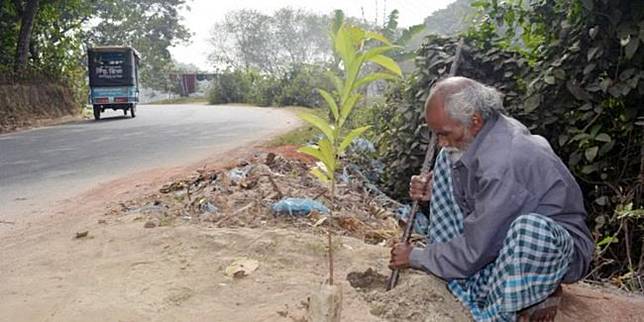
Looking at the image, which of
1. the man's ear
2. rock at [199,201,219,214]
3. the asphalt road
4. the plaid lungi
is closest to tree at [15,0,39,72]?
the asphalt road

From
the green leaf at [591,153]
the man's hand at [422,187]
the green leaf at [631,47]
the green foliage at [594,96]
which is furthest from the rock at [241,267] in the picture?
the green leaf at [631,47]

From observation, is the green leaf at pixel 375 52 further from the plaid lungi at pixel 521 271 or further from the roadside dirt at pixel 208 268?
the roadside dirt at pixel 208 268

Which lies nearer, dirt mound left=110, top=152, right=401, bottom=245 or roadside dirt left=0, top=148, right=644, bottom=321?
roadside dirt left=0, top=148, right=644, bottom=321

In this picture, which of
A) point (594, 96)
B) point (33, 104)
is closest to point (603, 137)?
point (594, 96)

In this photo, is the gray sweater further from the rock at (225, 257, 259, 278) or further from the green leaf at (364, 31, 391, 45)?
the rock at (225, 257, 259, 278)

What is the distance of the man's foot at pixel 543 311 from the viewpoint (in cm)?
239

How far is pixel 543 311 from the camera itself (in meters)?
2.41

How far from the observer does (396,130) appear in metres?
5.98

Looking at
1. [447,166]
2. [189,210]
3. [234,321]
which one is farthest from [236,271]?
[189,210]

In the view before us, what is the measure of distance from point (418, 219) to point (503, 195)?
9.70 ft

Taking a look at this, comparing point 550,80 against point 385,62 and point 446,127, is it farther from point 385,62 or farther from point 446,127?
point 385,62

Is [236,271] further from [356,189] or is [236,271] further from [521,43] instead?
[521,43]

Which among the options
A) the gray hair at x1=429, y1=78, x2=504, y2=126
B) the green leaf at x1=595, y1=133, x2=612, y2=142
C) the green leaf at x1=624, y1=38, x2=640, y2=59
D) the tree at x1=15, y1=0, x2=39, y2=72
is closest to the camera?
the gray hair at x1=429, y1=78, x2=504, y2=126

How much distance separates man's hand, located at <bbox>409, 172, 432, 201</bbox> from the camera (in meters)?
2.95
